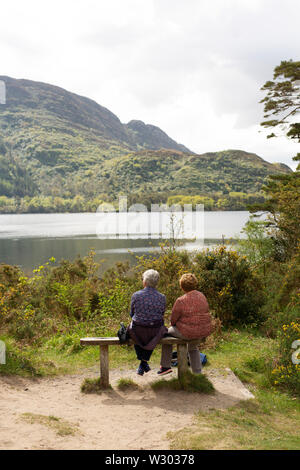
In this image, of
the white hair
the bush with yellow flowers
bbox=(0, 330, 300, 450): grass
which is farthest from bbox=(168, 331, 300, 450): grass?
the white hair

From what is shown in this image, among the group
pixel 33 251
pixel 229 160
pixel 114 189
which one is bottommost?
pixel 33 251

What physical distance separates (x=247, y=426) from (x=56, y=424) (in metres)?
2.04

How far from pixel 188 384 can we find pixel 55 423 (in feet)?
6.55

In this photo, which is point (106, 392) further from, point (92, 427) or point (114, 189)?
point (114, 189)

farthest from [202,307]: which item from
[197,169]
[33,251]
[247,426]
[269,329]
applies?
[197,169]

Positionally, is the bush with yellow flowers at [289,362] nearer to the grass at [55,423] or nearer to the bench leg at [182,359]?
the bench leg at [182,359]

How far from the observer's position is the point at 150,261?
36.2 feet

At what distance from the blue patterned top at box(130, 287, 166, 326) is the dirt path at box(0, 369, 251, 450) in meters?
0.97

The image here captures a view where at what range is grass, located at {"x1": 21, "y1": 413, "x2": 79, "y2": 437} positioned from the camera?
3.96m

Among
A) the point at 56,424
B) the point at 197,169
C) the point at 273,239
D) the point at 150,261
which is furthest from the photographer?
the point at 197,169

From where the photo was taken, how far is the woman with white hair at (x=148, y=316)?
5.54 m

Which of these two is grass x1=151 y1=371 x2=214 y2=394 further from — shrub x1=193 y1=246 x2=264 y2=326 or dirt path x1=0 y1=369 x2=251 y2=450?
shrub x1=193 y1=246 x2=264 y2=326

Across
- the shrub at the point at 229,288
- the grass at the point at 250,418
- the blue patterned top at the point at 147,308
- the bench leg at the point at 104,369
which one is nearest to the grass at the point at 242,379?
the grass at the point at 250,418

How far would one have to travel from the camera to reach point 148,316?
5.54 m
